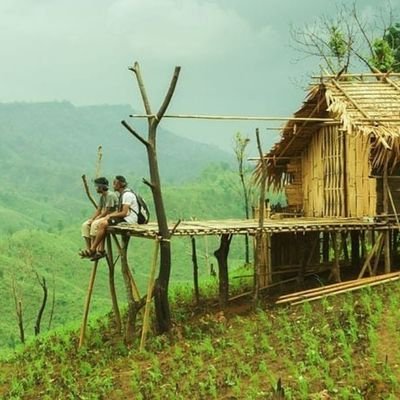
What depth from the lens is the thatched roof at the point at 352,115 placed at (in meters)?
15.5

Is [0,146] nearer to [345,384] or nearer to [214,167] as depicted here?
[214,167]

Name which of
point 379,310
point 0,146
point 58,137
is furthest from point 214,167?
point 58,137

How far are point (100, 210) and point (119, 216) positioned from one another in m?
0.63

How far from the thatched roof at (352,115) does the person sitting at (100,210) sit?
169 inches

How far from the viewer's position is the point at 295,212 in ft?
62.5

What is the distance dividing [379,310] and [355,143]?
4.53 meters

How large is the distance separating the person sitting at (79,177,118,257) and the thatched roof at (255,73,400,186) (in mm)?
4289

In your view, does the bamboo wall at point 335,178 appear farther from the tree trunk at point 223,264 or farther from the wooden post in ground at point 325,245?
the tree trunk at point 223,264

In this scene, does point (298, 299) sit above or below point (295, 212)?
below

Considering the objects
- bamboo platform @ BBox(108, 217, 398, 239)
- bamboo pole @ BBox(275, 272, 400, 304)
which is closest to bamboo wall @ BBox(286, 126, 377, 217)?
bamboo platform @ BBox(108, 217, 398, 239)

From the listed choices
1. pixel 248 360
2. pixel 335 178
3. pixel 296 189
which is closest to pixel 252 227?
pixel 248 360

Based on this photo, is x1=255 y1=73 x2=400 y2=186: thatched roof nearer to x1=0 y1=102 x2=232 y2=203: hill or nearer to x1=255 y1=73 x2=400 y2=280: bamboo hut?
x1=255 y1=73 x2=400 y2=280: bamboo hut

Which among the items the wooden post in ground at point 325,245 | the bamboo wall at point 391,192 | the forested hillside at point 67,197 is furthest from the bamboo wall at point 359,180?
the forested hillside at point 67,197

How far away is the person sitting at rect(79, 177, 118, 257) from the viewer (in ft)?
48.7
